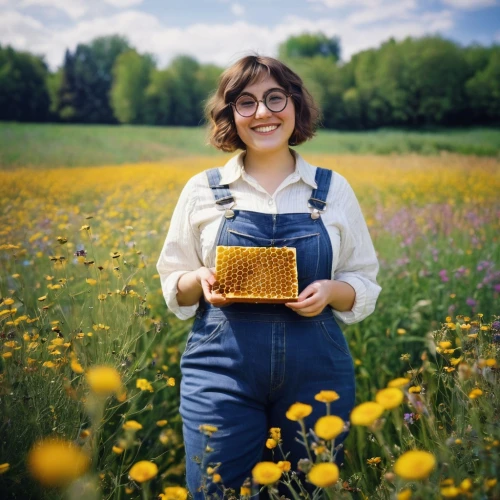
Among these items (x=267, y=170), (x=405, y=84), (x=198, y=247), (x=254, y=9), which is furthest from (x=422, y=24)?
(x=198, y=247)

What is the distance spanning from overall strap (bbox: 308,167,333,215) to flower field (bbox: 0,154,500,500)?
509mm

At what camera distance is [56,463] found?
2.93 feet

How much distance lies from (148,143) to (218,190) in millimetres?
1958

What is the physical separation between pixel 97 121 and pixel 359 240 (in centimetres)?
208

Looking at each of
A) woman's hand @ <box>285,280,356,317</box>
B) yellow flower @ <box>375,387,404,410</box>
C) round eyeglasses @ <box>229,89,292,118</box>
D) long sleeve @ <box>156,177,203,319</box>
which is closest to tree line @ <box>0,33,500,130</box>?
round eyeglasses @ <box>229,89,292,118</box>

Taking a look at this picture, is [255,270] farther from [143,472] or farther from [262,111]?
[143,472]

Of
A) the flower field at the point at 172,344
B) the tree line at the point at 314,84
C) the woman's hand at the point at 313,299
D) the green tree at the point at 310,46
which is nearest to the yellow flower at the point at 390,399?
the flower field at the point at 172,344

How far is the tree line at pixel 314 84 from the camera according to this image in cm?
277

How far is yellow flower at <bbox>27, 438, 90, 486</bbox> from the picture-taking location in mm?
884

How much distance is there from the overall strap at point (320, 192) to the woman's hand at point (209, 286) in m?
0.36

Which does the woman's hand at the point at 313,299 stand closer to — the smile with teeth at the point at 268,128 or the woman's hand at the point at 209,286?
the woman's hand at the point at 209,286

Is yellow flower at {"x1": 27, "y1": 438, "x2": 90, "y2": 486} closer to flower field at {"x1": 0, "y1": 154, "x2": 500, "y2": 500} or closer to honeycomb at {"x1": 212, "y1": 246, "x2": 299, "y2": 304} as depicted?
flower field at {"x1": 0, "y1": 154, "x2": 500, "y2": 500}

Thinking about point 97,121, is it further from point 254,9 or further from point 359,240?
point 359,240

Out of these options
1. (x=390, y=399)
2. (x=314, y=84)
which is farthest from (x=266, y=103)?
(x=314, y=84)
